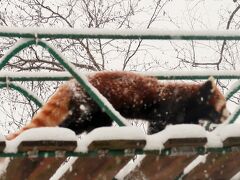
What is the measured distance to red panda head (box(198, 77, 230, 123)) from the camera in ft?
18.9

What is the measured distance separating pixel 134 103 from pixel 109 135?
2702 mm

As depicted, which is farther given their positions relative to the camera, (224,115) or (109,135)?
(224,115)

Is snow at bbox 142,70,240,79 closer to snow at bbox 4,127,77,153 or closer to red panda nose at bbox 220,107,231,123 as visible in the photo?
snow at bbox 4,127,77,153

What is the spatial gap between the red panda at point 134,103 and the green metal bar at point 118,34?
1.08 meters

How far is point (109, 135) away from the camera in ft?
8.31

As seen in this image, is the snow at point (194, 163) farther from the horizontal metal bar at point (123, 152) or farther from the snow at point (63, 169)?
the snow at point (63, 169)

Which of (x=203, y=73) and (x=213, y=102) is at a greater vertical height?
(x=203, y=73)

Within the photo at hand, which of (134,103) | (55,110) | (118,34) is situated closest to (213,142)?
(118,34)

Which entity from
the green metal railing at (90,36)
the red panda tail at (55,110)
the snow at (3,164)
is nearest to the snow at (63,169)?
the snow at (3,164)

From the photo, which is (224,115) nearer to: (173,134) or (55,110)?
(55,110)

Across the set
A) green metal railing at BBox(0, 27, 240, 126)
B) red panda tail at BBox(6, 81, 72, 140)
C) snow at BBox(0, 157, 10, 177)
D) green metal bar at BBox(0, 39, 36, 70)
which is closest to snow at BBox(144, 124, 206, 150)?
green metal railing at BBox(0, 27, 240, 126)

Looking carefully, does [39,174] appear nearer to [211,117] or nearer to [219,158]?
[219,158]

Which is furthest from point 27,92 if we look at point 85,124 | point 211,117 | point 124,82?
point 211,117

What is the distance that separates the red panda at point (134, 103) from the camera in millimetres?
4535
